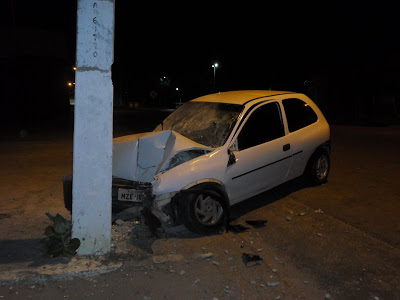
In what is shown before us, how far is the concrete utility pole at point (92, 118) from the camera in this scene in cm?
413

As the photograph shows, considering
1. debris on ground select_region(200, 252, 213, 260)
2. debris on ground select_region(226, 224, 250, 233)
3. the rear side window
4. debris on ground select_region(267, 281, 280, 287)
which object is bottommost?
debris on ground select_region(267, 281, 280, 287)

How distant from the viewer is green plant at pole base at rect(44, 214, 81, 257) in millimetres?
4234

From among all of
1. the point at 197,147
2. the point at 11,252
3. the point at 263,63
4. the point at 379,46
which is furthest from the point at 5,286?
the point at 263,63

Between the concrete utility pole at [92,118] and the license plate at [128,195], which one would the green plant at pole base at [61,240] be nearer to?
the concrete utility pole at [92,118]

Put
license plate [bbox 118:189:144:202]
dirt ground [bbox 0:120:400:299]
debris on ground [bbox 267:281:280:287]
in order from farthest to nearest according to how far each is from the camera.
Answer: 1. license plate [bbox 118:189:144:202]
2. debris on ground [bbox 267:281:280:287]
3. dirt ground [bbox 0:120:400:299]

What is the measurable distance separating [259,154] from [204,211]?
1241mm

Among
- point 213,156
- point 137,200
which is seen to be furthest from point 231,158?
point 137,200

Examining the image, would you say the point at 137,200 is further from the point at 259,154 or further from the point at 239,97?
the point at 239,97

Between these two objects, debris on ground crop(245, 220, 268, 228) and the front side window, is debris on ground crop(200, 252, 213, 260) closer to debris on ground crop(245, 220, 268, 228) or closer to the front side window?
debris on ground crop(245, 220, 268, 228)

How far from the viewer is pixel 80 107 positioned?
4.14 meters

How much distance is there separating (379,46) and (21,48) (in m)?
A: 29.5

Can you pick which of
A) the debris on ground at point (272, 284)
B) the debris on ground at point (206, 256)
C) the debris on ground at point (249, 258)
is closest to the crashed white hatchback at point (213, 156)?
A: the debris on ground at point (206, 256)

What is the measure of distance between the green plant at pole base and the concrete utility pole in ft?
0.34

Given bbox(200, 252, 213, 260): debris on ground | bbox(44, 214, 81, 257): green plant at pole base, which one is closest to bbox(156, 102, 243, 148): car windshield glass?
bbox(200, 252, 213, 260): debris on ground
